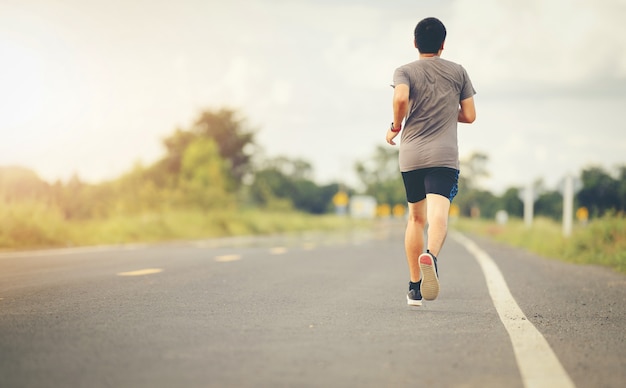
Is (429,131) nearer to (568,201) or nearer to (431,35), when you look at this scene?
(431,35)

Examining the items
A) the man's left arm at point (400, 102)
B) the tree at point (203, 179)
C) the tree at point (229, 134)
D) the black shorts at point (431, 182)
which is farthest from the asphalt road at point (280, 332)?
the tree at point (229, 134)

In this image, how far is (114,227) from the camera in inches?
834

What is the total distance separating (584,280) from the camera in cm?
891

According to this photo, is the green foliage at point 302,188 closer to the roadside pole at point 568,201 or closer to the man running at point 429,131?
the roadside pole at point 568,201

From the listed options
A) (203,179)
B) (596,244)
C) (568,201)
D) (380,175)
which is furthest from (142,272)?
(380,175)

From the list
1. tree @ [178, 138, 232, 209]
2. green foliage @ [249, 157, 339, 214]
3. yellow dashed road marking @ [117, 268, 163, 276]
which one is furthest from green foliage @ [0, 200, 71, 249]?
green foliage @ [249, 157, 339, 214]

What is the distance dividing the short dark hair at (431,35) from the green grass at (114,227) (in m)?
11.5

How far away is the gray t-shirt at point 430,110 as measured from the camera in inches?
219

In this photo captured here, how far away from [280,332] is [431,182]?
200 centimetres

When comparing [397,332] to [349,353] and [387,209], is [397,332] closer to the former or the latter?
[349,353]

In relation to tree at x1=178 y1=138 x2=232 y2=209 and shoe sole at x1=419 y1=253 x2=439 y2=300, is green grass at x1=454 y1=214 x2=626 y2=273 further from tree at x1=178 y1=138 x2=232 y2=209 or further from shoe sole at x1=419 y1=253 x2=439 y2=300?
tree at x1=178 y1=138 x2=232 y2=209

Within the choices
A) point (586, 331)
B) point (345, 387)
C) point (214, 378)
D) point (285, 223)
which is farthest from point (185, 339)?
point (285, 223)

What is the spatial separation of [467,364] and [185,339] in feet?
4.89

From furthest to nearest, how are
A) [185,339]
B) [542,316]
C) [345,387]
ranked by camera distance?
1. [542,316]
2. [185,339]
3. [345,387]
